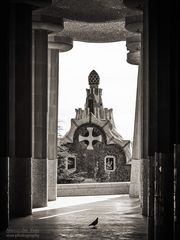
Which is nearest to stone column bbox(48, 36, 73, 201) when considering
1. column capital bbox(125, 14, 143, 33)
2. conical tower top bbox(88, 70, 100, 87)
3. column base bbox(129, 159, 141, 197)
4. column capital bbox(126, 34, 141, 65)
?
column capital bbox(126, 34, 141, 65)

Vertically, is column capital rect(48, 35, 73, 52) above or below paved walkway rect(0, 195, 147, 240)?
above

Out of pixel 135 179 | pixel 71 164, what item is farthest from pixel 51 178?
pixel 71 164

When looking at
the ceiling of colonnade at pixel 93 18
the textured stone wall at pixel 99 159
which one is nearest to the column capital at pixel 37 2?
the ceiling of colonnade at pixel 93 18

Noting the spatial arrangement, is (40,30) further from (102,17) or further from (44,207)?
(44,207)

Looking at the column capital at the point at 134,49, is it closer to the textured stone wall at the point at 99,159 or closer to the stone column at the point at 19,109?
the stone column at the point at 19,109

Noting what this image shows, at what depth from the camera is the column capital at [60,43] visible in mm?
27880

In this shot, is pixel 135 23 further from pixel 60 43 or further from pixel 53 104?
pixel 53 104

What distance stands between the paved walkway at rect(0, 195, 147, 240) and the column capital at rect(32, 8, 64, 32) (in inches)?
310

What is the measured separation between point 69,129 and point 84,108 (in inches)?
222

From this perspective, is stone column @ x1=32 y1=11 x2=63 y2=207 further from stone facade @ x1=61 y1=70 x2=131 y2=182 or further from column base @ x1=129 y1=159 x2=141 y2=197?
stone facade @ x1=61 y1=70 x2=131 y2=182

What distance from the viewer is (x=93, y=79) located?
6594 centimetres

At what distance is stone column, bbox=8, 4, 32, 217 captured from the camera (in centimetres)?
1909

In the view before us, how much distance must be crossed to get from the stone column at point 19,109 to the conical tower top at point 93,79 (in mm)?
46244

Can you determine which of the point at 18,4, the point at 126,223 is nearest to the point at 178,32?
the point at 126,223
